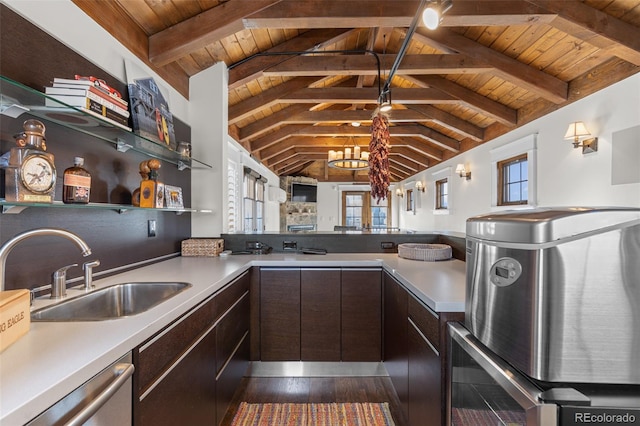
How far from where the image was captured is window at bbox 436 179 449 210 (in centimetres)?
655

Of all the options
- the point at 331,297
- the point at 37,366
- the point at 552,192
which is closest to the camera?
the point at 37,366

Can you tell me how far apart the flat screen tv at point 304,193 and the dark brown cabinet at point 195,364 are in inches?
290

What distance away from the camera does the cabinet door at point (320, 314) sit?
7.51 feet

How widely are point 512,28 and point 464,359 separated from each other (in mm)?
3203

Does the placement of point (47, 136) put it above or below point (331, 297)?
above

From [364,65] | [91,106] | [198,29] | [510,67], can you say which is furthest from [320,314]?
[510,67]

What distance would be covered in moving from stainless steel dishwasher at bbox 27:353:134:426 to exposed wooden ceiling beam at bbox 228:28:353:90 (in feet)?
9.26

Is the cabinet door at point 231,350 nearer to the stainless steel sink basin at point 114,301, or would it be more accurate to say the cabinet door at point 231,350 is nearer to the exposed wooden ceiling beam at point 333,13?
the stainless steel sink basin at point 114,301

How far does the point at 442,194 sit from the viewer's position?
22.3ft

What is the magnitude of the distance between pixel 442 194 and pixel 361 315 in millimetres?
5305

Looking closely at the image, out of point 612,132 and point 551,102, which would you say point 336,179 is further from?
point 612,132

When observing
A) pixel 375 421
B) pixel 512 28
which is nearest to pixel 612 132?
pixel 512 28

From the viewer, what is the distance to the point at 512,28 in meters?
2.84

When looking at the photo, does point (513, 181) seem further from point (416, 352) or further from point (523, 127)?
point (416, 352)
